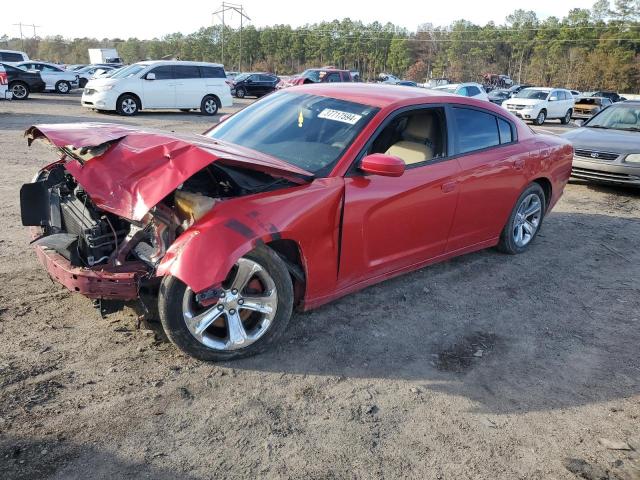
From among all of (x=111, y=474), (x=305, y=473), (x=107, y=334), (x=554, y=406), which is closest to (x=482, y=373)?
(x=554, y=406)

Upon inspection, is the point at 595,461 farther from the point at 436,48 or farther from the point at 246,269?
the point at 436,48

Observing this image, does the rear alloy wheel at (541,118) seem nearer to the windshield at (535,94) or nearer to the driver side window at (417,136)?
the windshield at (535,94)

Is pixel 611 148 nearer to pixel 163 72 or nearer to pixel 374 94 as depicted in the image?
pixel 374 94

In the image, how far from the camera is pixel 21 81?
70.2ft

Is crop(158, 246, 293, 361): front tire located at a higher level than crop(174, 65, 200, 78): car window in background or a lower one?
lower

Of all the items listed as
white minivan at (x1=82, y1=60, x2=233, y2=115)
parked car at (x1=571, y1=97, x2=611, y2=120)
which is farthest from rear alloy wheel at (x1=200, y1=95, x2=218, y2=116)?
parked car at (x1=571, y1=97, x2=611, y2=120)

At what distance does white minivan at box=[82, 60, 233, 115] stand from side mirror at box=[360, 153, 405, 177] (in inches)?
615

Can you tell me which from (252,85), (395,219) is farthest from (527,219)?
(252,85)

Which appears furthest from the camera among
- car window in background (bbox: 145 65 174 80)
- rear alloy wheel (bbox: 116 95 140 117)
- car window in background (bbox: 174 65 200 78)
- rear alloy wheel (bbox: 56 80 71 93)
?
rear alloy wheel (bbox: 56 80 71 93)

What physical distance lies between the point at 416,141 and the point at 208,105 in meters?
16.4

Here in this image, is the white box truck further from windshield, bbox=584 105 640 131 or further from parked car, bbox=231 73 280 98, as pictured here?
windshield, bbox=584 105 640 131

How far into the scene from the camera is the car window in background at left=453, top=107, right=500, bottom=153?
460cm

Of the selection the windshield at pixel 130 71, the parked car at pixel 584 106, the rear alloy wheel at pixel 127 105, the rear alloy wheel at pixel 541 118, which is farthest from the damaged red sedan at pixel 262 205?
the parked car at pixel 584 106

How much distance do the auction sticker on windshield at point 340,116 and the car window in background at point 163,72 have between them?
50.7ft
